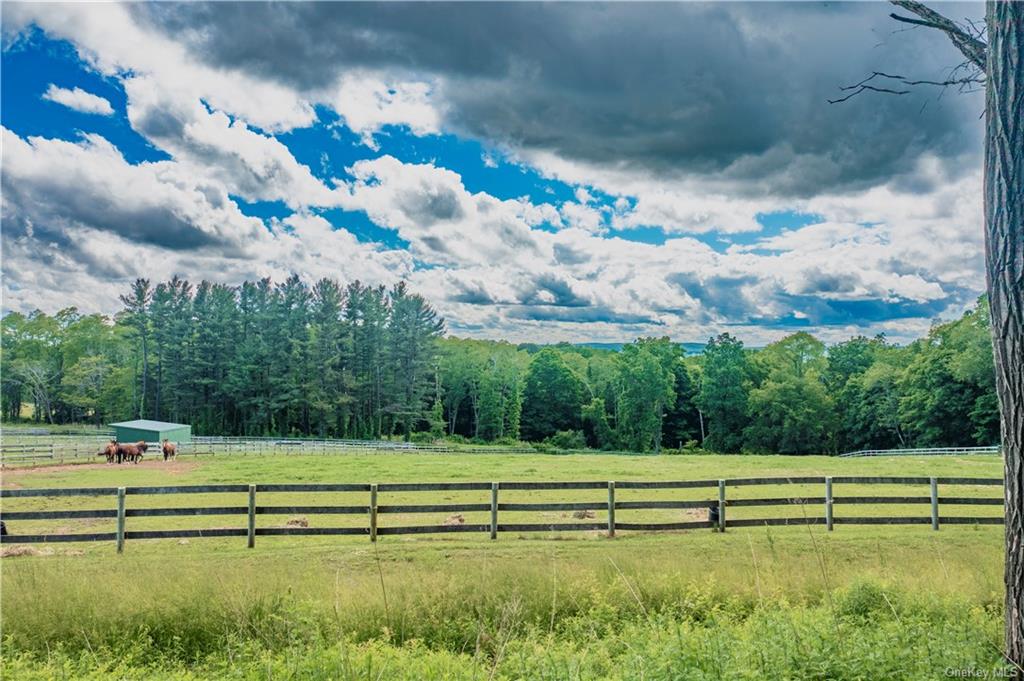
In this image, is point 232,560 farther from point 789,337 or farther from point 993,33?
point 789,337

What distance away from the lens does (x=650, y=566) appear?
853 cm

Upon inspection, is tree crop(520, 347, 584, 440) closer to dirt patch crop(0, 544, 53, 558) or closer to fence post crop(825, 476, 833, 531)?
fence post crop(825, 476, 833, 531)

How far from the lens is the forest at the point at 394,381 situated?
215 feet

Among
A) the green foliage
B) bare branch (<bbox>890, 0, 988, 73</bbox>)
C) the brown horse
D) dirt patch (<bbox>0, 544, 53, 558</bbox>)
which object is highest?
bare branch (<bbox>890, 0, 988, 73</bbox>)

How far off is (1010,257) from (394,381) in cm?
6718

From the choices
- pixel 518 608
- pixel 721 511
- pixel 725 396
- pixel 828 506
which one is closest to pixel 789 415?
pixel 725 396

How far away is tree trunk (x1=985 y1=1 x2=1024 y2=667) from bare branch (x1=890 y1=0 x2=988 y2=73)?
73 centimetres

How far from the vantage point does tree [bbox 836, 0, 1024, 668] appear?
4082mm

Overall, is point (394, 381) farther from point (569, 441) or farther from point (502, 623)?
point (502, 623)

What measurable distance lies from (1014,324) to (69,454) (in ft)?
134

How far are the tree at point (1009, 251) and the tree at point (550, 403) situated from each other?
76.0 meters

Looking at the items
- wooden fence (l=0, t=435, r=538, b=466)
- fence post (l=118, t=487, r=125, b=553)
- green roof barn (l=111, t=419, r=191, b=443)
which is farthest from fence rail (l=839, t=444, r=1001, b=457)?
green roof barn (l=111, t=419, r=191, b=443)

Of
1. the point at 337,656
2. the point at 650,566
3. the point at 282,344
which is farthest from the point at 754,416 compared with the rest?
the point at 337,656

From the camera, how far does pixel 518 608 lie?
229 inches
